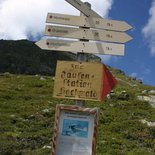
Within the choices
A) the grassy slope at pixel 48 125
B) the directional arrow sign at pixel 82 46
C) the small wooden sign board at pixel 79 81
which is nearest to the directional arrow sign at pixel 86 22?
the directional arrow sign at pixel 82 46

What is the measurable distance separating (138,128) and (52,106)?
26.2 feet

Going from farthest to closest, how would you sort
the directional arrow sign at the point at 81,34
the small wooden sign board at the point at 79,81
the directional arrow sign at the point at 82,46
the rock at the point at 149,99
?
the rock at the point at 149,99 < the directional arrow sign at the point at 81,34 < the directional arrow sign at the point at 82,46 < the small wooden sign board at the point at 79,81

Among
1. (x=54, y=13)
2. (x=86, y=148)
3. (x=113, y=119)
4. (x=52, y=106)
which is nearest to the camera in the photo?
(x=86, y=148)

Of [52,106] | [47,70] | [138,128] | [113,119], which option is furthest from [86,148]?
[47,70]

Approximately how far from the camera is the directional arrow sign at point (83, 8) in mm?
15570

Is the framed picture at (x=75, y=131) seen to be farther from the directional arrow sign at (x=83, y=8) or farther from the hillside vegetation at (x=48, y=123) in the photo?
the hillside vegetation at (x=48, y=123)

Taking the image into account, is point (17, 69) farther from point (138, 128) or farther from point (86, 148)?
point (86, 148)

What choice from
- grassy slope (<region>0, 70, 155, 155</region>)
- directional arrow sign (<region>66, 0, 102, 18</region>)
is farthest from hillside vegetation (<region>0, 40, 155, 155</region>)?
directional arrow sign (<region>66, 0, 102, 18</region>)

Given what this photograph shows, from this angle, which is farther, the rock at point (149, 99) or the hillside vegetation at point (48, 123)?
the rock at point (149, 99)

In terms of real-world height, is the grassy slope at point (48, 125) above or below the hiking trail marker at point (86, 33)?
below

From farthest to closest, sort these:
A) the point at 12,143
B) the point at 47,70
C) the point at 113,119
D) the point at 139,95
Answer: the point at 47,70
the point at 139,95
the point at 113,119
the point at 12,143

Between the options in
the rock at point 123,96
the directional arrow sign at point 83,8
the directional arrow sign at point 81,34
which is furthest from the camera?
the rock at point 123,96

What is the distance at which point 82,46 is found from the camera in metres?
15.4

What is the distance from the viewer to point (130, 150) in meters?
25.7
